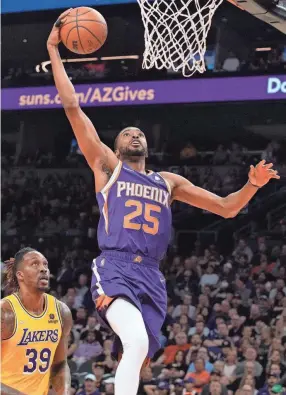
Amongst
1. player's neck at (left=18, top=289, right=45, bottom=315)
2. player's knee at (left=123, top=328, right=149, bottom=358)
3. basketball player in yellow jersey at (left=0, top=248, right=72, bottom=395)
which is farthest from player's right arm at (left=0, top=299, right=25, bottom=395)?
player's knee at (left=123, top=328, right=149, bottom=358)

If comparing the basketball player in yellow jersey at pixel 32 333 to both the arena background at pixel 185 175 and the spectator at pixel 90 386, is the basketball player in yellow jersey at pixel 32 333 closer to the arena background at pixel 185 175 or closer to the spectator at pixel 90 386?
the arena background at pixel 185 175

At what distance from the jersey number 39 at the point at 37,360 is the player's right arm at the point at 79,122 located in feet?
3.64

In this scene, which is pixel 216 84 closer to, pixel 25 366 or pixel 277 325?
pixel 277 325

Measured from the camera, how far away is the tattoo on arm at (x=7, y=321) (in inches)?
217

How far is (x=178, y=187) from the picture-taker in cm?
566

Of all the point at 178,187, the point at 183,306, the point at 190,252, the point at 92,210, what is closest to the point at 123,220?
the point at 178,187

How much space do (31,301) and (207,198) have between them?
4.32 feet

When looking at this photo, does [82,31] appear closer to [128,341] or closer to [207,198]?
[207,198]

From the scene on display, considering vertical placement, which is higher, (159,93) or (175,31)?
(159,93)

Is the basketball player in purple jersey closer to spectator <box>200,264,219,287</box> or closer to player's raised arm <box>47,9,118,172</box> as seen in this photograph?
player's raised arm <box>47,9,118,172</box>

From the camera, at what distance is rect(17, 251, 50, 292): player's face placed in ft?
18.6

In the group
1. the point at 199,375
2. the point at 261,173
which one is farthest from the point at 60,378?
the point at 199,375

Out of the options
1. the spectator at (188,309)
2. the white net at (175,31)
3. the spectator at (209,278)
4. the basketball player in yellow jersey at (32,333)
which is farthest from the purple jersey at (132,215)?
the spectator at (209,278)

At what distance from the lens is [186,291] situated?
13305 millimetres
